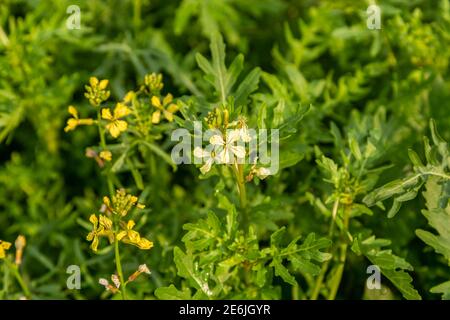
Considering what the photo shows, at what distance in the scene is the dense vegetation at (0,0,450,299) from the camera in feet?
6.76

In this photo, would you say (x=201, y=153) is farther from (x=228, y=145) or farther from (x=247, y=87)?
(x=247, y=87)

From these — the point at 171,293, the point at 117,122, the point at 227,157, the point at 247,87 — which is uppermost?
the point at 247,87

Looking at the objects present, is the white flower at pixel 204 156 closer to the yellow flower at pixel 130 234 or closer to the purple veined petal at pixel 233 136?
the purple veined petal at pixel 233 136

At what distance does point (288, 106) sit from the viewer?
7.88 ft

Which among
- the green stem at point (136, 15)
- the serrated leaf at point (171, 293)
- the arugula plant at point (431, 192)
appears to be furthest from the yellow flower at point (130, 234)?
the green stem at point (136, 15)

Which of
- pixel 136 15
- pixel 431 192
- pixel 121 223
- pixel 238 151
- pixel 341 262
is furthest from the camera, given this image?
pixel 136 15

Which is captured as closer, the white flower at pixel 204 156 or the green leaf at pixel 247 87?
the white flower at pixel 204 156

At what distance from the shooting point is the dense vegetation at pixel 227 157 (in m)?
2.06

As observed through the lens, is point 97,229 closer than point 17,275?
Yes

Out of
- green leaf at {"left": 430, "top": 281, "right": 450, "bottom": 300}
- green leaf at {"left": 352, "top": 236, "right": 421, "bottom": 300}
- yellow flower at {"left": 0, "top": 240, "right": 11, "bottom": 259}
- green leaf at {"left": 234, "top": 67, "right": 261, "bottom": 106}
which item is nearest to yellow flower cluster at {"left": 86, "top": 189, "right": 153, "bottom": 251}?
yellow flower at {"left": 0, "top": 240, "right": 11, "bottom": 259}

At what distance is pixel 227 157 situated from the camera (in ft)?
6.15

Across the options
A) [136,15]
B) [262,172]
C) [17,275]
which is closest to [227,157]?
[262,172]

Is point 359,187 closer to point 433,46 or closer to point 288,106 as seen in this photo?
point 288,106

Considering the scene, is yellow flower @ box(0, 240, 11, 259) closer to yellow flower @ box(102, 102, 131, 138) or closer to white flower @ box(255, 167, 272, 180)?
yellow flower @ box(102, 102, 131, 138)
